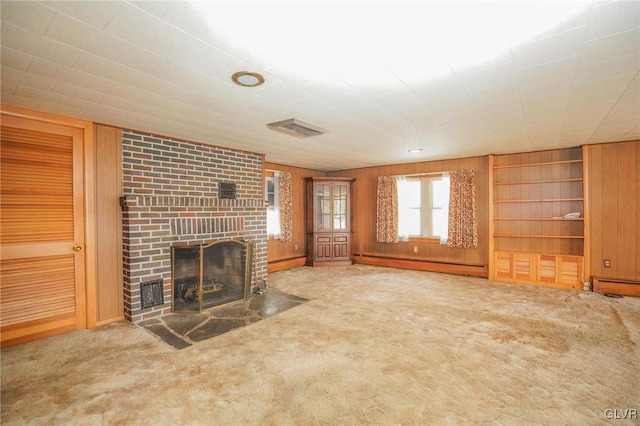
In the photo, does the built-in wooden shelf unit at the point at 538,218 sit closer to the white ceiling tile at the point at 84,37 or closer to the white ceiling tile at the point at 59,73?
the white ceiling tile at the point at 84,37

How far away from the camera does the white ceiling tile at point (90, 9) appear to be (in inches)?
55.1

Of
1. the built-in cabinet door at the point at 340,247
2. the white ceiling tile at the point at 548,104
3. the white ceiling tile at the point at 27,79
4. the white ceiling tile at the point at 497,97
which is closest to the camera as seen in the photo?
the white ceiling tile at the point at 27,79

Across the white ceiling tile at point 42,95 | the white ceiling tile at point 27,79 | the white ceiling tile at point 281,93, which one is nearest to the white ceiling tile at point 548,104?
the white ceiling tile at point 281,93

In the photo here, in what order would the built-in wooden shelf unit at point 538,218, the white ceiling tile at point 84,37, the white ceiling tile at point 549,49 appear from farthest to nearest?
1. the built-in wooden shelf unit at point 538,218
2. the white ceiling tile at point 549,49
3. the white ceiling tile at point 84,37

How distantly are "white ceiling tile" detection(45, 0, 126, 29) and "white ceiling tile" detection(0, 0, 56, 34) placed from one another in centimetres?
7

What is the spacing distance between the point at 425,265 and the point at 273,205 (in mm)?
→ 3454

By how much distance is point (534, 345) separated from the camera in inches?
110

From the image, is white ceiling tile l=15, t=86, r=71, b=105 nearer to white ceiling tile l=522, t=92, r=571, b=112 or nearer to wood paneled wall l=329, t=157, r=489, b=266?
white ceiling tile l=522, t=92, r=571, b=112

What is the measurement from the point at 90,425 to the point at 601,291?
6331 millimetres

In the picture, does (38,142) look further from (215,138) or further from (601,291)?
(601,291)

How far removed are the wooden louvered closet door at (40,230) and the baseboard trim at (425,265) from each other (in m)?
5.31

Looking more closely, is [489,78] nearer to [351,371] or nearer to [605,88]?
[605,88]

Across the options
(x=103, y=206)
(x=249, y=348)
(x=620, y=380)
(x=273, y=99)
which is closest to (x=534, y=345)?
(x=620, y=380)

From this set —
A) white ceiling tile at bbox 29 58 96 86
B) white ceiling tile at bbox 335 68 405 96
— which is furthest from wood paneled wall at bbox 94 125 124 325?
white ceiling tile at bbox 335 68 405 96
